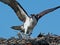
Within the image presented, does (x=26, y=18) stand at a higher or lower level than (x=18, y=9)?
lower

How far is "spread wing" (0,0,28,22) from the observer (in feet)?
69.4

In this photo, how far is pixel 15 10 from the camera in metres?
21.9

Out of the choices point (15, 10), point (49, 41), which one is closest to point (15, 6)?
point (15, 10)

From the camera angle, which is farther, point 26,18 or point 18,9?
point 26,18

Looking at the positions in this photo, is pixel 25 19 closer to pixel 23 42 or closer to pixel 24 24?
pixel 24 24

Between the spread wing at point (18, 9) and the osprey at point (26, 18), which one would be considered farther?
the osprey at point (26, 18)

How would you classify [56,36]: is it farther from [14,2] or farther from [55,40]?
[14,2]

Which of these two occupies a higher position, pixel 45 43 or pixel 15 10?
pixel 15 10

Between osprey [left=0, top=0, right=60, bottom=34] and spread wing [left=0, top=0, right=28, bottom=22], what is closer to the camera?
spread wing [left=0, top=0, right=28, bottom=22]

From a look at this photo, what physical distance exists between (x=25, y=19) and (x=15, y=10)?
0.85m

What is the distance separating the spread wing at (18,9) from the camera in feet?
69.4

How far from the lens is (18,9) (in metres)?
22.0

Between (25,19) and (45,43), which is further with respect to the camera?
(25,19)

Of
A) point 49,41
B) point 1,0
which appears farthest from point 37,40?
point 1,0
